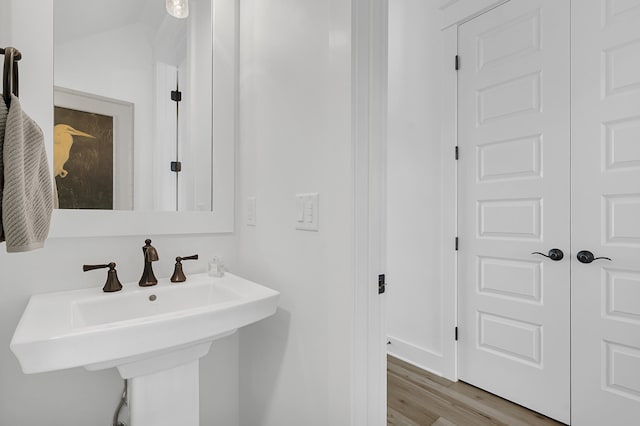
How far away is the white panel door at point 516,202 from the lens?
5.59 feet

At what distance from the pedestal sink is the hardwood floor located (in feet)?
3.99

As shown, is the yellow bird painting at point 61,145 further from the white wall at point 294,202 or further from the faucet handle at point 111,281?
the white wall at point 294,202

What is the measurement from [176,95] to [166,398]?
46.4 inches

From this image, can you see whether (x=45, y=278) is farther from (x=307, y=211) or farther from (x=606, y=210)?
(x=606, y=210)

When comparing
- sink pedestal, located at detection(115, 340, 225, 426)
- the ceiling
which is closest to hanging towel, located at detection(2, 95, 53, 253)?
sink pedestal, located at detection(115, 340, 225, 426)

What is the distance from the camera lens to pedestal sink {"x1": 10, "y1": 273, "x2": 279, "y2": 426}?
0.72m

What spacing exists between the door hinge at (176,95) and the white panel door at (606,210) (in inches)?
77.5

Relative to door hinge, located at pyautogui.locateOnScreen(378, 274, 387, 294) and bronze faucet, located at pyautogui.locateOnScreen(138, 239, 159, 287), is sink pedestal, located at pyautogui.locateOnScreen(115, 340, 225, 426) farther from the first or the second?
door hinge, located at pyautogui.locateOnScreen(378, 274, 387, 294)

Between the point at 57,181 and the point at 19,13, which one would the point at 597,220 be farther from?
the point at 19,13

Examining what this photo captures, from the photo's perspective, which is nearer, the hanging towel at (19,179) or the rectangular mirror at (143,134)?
the hanging towel at (19,179)

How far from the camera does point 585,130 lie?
5.29 ft

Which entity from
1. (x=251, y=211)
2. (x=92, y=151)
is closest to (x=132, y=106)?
(x=92, y=151)

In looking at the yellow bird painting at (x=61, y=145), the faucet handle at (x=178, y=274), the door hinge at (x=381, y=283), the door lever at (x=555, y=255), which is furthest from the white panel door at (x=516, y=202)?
the yellow bird painting at (x=61, y=145)

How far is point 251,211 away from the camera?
1408 mm
